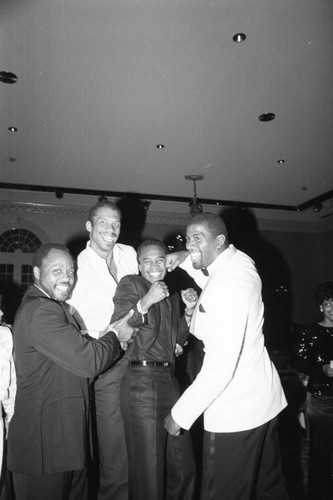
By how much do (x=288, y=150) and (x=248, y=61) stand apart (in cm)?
302

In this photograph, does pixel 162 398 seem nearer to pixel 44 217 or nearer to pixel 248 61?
pixel 248 61

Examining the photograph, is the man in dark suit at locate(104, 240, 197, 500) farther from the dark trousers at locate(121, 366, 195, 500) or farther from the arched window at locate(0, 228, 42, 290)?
the arched window at locate(0, 228, 42, 290)

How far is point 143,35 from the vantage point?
394 centimetres

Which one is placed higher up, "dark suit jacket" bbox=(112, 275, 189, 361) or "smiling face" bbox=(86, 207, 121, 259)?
"smiling face" bbox=(86, 207, 121, 259)

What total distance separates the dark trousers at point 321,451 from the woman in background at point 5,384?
97.7 inches

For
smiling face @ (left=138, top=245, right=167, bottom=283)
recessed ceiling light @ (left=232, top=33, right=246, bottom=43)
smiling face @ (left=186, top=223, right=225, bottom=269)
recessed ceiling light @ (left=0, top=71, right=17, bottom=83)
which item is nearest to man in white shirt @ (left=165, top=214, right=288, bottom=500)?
smiling face @ (left=186, top=223, right=225, bottom=269)

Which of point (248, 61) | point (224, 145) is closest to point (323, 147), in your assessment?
point (224, 145)

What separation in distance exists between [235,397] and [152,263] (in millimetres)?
1154

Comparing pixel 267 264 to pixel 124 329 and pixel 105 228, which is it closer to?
pixel 105 228

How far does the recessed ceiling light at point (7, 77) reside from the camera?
4.58 metres

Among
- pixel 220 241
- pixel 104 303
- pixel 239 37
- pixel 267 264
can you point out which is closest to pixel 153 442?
pixel 104 303

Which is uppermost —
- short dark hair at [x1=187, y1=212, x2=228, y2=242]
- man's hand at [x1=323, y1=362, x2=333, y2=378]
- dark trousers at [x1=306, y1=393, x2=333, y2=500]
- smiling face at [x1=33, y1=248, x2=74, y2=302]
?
short dark hair at [x1=187, y1=212, x2=228, y2=242]

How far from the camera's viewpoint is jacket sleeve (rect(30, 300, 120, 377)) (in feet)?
6.81

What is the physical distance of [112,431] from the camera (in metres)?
2.85
